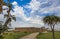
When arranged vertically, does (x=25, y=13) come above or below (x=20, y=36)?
above

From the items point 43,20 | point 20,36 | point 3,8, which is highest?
point 3,8

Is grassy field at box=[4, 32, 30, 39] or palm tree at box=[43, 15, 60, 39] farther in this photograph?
grassy field at box=[4, 32, 30, 39]

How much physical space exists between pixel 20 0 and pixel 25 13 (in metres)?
0.45

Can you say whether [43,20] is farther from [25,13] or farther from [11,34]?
[11,34]

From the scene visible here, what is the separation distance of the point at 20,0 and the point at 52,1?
100 centimetres

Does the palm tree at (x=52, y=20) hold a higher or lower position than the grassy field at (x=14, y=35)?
higher

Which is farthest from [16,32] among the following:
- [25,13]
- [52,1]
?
[52,1]

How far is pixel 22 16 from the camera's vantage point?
6699 millimetres

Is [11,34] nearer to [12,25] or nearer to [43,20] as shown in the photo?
[12,25]

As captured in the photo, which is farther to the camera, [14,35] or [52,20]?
[14,35]

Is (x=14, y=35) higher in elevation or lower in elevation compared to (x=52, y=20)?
lower

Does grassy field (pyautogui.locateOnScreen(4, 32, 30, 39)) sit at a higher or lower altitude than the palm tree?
lower

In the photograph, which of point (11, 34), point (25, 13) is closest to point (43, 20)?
point (25, 13)

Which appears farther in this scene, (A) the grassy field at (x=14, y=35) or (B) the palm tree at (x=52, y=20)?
(A) the grassy field at (x=14, y=35)
